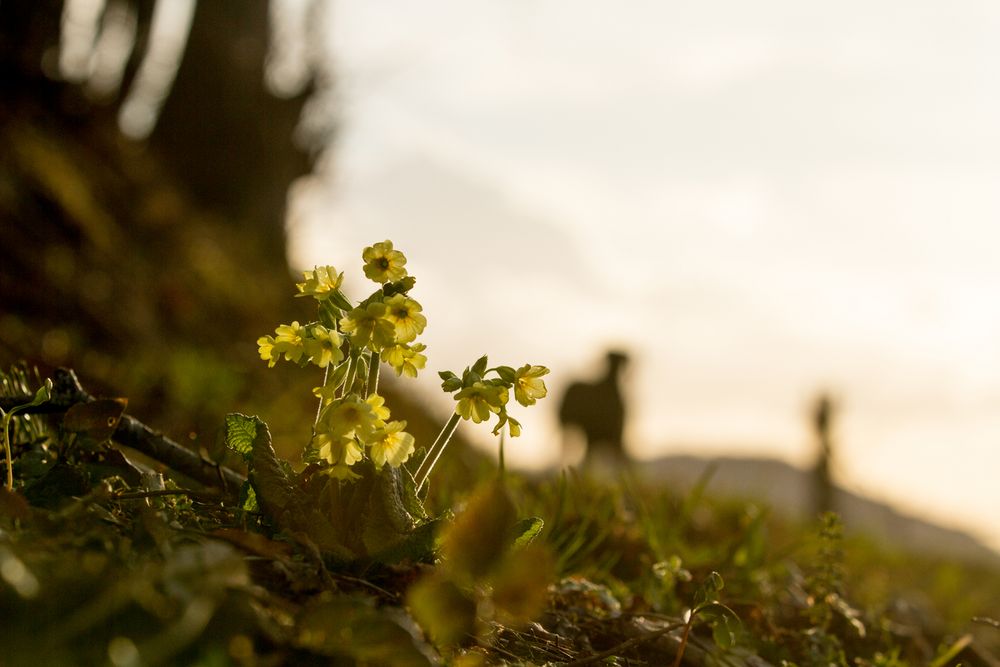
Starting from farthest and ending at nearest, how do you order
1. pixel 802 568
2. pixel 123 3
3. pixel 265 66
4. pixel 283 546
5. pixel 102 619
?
pixel 265 66
pixel 123 3
pixel 802 568
pixel 283 546
pixel 102 619

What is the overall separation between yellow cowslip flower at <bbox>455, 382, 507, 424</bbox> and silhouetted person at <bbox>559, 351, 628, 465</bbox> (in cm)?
866

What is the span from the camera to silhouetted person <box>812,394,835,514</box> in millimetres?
11461

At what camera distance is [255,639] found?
1041mm

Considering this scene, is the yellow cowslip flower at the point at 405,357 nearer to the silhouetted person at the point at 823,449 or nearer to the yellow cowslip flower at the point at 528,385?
the yellow cowslip flower at the point at 528,385

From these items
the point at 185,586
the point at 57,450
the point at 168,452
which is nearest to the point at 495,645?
the point at 185,586

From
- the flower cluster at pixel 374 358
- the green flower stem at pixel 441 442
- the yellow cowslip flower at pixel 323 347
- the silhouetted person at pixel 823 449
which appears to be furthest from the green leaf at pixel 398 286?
the silhouetted person at pixel 823 449

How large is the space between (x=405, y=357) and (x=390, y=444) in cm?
17

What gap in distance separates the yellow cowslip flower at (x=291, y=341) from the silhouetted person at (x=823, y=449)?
10954mm

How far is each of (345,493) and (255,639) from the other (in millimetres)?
433

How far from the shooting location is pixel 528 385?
58.3 inches

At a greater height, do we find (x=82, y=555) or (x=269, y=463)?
(x=269, y=463)

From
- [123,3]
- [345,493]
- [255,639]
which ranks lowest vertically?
[255,639]

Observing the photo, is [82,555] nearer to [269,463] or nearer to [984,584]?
[269,463]

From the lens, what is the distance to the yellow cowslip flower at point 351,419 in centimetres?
133
